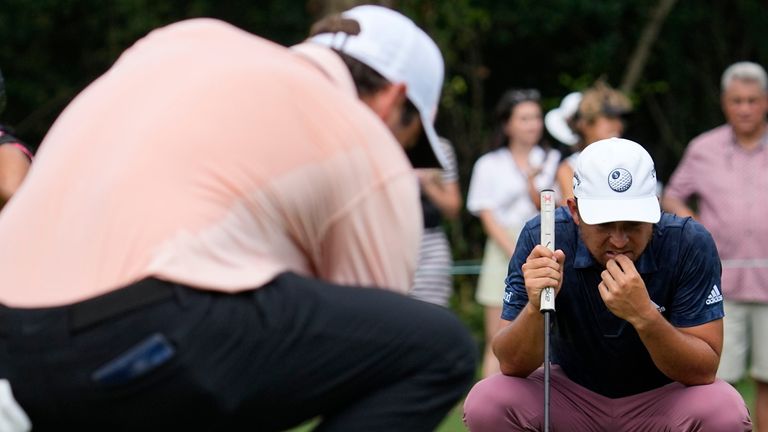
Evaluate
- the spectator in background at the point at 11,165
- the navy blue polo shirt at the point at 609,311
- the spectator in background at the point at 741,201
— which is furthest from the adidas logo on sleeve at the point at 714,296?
the spectator in background at the point at 741,201

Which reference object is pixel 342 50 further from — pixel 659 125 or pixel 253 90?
pixel 659 125

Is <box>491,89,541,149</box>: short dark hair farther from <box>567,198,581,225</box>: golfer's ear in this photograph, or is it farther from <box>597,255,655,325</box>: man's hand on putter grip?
<box>597,255,655,325</box>: man's hand on putter grip

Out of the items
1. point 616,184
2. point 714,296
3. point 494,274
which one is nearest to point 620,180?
point 616,184

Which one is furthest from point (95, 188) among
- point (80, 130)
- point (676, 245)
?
point (676, 245)

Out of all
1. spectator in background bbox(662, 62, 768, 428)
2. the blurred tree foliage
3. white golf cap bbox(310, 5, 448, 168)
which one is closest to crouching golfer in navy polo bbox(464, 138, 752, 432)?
white golf cap bbox(310, 5, 448, 168)

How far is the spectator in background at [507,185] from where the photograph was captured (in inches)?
322

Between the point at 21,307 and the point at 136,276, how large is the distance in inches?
Result: 10.1

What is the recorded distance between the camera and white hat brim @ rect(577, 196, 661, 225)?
14.2ft

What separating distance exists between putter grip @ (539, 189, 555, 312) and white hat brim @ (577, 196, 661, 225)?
106 millimetres

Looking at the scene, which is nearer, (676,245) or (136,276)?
(136,276)

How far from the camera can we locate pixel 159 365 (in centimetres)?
278

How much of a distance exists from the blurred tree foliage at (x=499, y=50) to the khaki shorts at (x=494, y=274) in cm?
500

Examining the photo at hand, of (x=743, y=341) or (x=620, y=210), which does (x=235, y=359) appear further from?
(x=743, y=341)

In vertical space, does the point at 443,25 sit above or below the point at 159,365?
below
